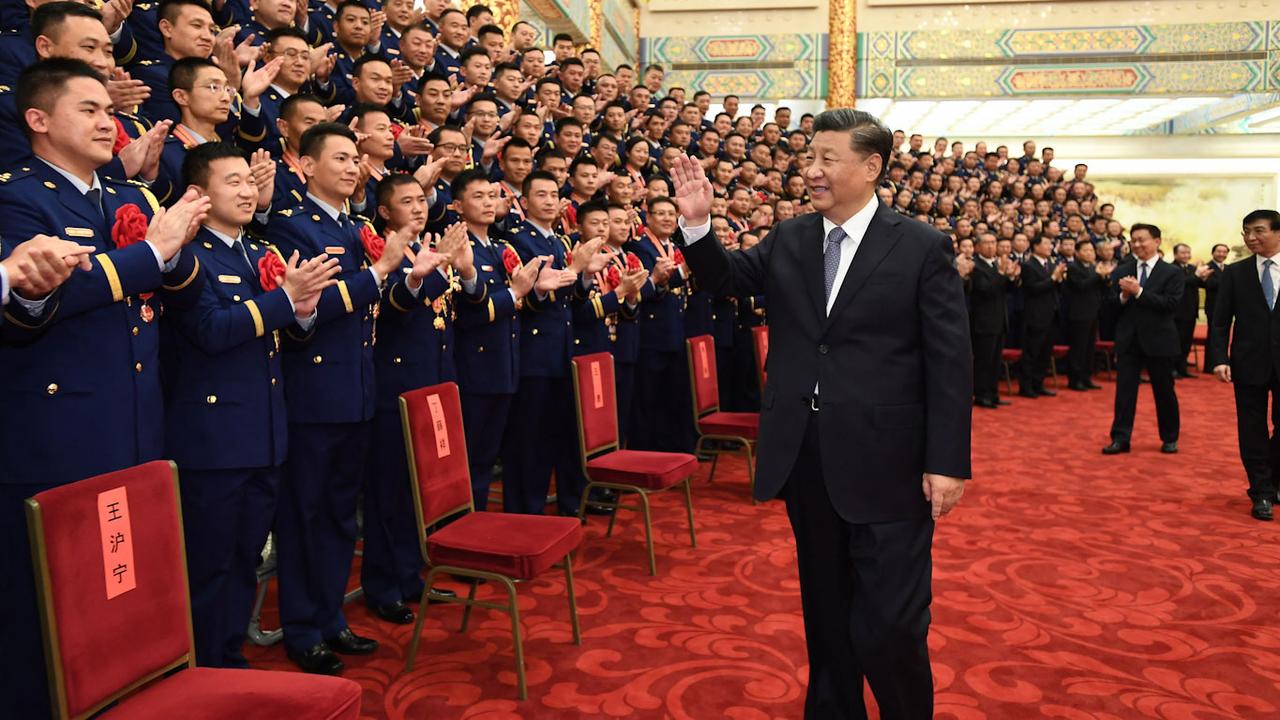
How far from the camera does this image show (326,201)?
2658 mm

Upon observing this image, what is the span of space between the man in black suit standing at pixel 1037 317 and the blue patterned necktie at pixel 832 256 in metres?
7.28

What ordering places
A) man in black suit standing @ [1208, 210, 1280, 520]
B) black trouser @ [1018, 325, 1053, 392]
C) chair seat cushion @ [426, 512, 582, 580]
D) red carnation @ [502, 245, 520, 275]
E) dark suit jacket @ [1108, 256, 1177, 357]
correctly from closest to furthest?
chair seat cushion @ [426, 512, 582, 580], red carnation @ [502, 245, 520, 275], man in black suit standing @ [1208, 210, 1280, 520], dark suit jacket @ [1108, 256, 1177, 357], black trouser @ [1018, 325, 1053, 392]

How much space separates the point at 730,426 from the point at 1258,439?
2.74 metres

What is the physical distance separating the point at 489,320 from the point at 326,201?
34.4 inches

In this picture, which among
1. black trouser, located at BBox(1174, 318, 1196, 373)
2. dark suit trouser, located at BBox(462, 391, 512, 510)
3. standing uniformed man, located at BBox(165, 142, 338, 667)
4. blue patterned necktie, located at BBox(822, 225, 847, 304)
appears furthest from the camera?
black trouser, located at BBox(1174, 318, 1196, 373)

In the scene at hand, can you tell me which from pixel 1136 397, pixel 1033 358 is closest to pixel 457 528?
pixel 1136 397

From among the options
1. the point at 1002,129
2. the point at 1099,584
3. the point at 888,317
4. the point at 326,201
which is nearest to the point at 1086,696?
the point at 1099,584

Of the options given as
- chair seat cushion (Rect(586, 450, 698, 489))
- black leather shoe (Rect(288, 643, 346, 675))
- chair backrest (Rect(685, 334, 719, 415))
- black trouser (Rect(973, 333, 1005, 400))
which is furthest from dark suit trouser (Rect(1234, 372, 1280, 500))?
black leather shoe (Rect(288, 643, 346, 675))

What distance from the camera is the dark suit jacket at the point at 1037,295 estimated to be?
28.4 feet

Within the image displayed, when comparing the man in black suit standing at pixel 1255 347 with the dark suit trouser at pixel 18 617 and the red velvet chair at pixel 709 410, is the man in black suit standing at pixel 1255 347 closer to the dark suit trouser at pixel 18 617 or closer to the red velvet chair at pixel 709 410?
the red velvet chair at pixel 709 410

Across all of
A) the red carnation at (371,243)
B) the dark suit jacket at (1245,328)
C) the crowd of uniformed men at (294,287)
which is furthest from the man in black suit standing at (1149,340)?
the red carnation at (371,243)

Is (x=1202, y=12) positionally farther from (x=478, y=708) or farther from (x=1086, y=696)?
(x=478, y=708)

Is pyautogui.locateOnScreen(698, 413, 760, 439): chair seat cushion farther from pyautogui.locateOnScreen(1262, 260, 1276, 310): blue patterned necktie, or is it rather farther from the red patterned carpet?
pyautogui.locateOnScreen(1262, 260, 1276, 310): blue patterned necktie

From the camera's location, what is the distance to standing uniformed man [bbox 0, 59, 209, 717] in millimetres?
1759
